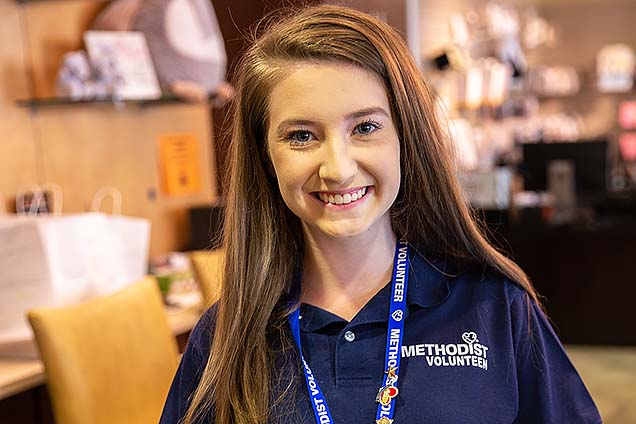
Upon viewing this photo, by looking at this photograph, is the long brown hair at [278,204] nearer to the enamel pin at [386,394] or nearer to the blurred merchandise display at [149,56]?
the enamel pin at [386,394]

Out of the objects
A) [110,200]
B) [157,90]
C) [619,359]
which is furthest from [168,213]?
[619,359]

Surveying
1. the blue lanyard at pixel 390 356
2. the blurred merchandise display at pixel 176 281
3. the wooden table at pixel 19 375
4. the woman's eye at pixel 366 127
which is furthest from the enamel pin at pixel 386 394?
the blurred merchandise display at pixel 176 281

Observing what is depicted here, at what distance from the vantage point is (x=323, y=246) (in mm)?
1204

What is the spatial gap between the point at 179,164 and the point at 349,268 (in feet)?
7.82

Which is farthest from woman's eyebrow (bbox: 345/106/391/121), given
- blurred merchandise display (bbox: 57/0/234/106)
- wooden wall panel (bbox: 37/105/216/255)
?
wooden wall panel (bbox: 37/105/216/255)

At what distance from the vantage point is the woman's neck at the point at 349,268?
120 cm

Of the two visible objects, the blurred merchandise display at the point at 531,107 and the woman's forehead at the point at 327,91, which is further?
the blurred merchandise display at the point at 531,107

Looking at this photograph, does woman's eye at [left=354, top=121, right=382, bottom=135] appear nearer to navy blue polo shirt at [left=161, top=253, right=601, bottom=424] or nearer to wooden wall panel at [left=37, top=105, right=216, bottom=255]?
navy blue polo shirt at [left=161, top=253, right=601, bottom=424]

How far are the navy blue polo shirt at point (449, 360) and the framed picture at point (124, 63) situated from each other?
1898 mm

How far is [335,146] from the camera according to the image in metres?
1.07

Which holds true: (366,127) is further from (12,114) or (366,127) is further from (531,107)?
(531,107)

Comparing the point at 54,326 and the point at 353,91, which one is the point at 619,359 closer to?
the point at 54,326

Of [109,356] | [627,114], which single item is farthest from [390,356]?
[627,114]

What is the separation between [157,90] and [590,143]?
3503 mm
